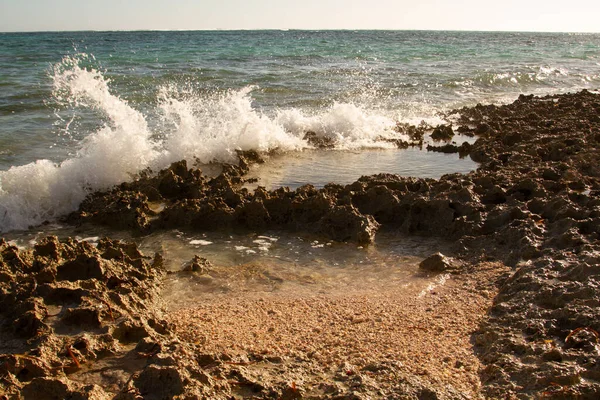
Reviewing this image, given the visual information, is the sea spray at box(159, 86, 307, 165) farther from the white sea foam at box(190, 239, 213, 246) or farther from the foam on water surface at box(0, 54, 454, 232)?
the white sea foam at box(190, 239, 213, 246)

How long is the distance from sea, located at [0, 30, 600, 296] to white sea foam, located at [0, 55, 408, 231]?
0.06 ft

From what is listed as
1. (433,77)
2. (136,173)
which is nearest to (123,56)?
(433,77)

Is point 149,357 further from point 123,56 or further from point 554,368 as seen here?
point 123,56

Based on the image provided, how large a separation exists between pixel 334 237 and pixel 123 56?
22284 millimetres

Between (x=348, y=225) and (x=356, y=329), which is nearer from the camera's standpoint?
(x=356, y=329)

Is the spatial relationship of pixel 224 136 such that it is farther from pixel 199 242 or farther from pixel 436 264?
pixel 436 264

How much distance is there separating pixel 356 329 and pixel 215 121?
21.1ft

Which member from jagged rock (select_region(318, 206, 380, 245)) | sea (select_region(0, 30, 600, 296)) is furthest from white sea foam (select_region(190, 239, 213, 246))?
jagged rock (select_region(318, 206, 380, 245))

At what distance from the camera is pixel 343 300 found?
440cm

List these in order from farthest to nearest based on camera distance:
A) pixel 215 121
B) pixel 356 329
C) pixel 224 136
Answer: pixel 215 121 → pixel 224 136 → pixel 356 329

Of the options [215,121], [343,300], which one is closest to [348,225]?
[343,300]

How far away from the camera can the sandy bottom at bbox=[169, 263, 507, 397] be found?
135 inches

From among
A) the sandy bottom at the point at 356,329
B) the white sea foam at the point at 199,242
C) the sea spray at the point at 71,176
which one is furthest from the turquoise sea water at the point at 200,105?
the sandy bottom at the point at 356,329

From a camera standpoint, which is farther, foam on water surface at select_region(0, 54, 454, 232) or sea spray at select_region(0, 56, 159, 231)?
foam on water surface at select_region(0, 54, 454, 232)
